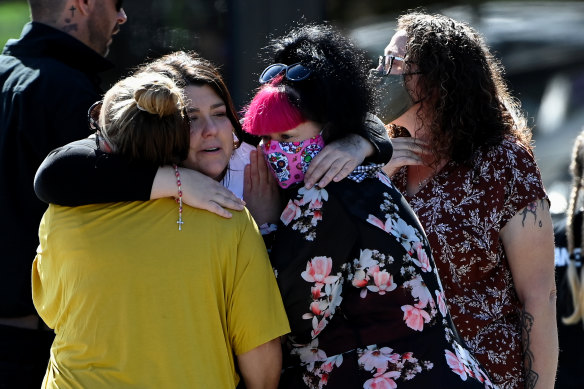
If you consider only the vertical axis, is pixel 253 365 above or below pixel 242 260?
below

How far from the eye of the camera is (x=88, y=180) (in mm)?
1843

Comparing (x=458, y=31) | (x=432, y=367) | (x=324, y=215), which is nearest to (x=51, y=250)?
(x=324, y=215)

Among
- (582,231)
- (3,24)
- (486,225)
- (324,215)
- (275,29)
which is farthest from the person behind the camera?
(3,24)

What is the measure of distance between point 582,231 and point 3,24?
3784mm

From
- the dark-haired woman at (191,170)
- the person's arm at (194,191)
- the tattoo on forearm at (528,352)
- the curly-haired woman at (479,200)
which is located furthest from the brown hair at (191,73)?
the tattoo on forearm at (528,352)

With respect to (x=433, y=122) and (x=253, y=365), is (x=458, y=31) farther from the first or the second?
(x=253, y=365)

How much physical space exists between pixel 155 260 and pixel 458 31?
136 centimetres

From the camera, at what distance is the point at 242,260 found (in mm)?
1872

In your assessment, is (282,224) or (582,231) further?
(582,231)

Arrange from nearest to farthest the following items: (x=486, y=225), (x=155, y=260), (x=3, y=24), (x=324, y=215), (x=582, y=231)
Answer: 1. (x=155, y=260)
2. (x=324, y=215)
3. (x=486, y=225)
4. (x=582, y=231)
5. (x=3, y=24)

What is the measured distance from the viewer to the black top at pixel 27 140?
8.61 ft

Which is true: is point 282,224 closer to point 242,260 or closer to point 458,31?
point 242,260

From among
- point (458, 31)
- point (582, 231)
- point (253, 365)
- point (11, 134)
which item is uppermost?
point (458, 31)

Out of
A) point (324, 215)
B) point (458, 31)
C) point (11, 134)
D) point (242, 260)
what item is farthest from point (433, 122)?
point (11, 134)
